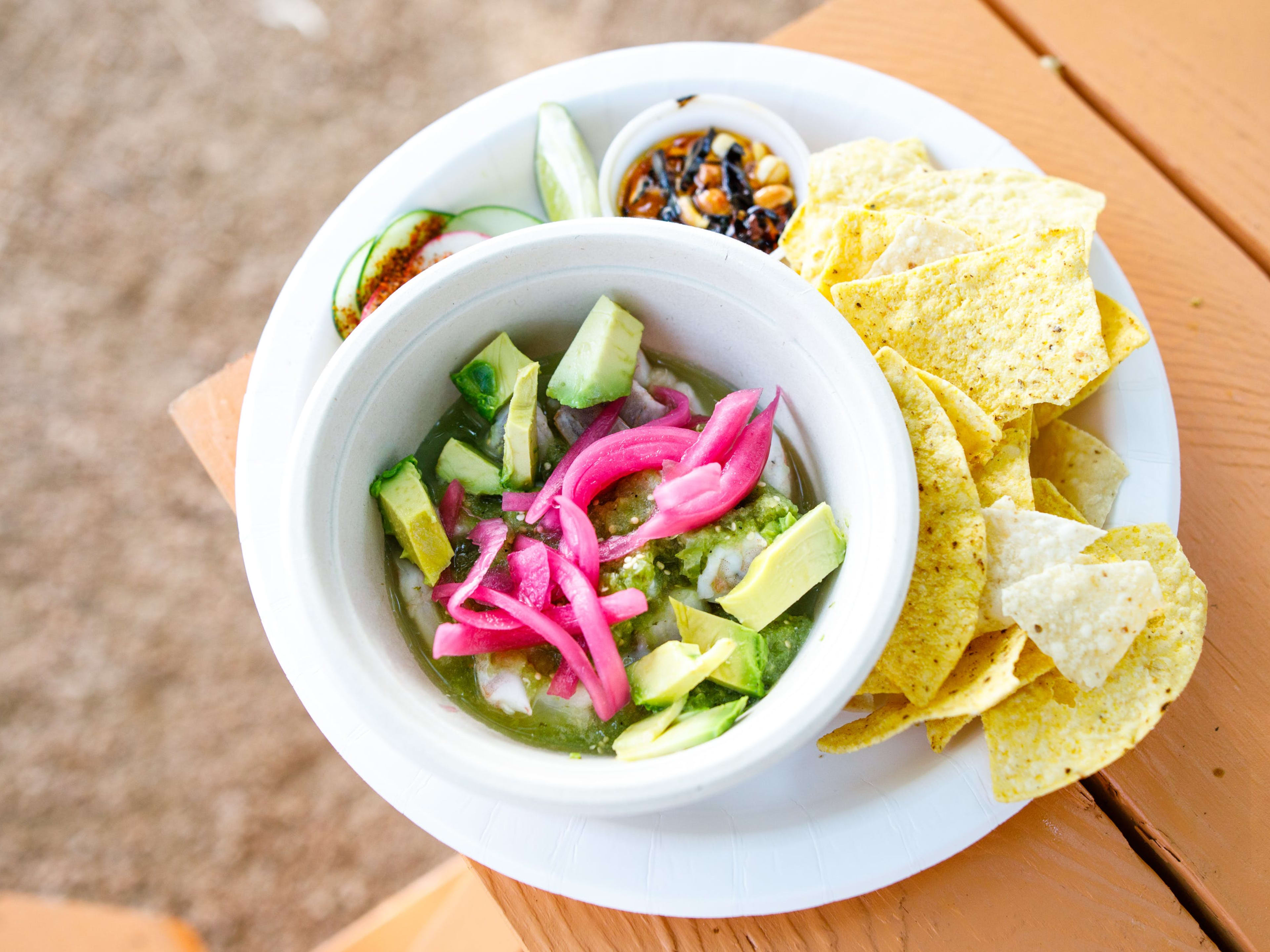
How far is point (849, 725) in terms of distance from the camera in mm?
1311

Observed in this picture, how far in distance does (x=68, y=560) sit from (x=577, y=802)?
2.29 metres

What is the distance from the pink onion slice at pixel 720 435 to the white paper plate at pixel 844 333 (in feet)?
0.65

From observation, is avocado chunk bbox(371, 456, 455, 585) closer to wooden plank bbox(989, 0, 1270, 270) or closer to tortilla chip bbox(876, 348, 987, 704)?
tortilla chip bbox(876, 348, 987, 704)

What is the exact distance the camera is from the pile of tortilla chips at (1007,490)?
120 centimetres

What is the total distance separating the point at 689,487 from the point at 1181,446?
1.02 meters

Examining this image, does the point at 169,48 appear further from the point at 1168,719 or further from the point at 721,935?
the point at 1168,719

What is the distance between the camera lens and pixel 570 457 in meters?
1.31

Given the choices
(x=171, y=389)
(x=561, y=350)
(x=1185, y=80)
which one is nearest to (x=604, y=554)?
(x=561, y=350)

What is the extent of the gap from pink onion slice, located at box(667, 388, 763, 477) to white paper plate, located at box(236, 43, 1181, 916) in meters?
0.20

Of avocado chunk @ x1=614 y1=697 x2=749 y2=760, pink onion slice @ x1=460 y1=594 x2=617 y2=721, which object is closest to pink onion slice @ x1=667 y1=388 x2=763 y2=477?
pink onion slice @ x1=460 y1=594 x2=617 y2=721

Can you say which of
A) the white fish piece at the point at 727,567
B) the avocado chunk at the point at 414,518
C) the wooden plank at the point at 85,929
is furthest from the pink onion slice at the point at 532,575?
the wooden plank at the point at 85,929

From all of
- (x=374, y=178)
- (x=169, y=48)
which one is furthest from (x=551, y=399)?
(x=169, y=48)

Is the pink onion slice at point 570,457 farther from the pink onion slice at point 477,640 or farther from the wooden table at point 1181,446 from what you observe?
the wooden table at point 1181,446

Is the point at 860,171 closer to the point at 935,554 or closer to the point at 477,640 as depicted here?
the point at 935,554
